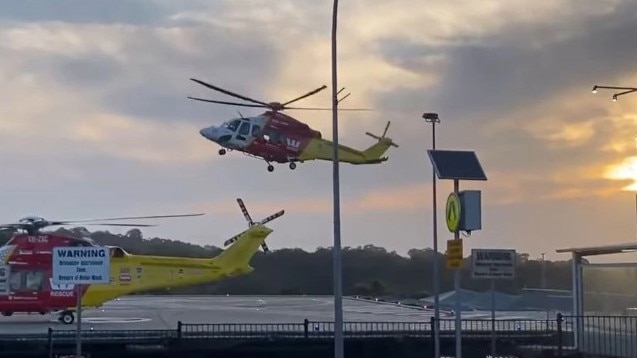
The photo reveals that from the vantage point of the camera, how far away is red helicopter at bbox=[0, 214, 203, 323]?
42781 mm

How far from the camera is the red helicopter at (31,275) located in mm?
42781

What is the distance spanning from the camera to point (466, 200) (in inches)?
770

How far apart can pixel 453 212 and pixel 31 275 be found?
2784 cm

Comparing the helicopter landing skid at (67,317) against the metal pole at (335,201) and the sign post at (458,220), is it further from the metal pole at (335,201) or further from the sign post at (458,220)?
the sign post at (458,220)

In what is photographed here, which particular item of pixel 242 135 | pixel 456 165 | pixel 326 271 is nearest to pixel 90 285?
pixel 242 135

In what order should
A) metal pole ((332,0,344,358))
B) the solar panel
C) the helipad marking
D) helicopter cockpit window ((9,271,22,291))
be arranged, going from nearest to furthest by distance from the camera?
the solar panel
metal pole ((332,0,344,358))
helicopter cockpit window ((9,271,22,291))
the helipad marking

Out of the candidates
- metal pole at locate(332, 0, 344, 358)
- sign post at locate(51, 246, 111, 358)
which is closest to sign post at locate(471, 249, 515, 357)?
metal pole at locate(332, 0, 344, 358)

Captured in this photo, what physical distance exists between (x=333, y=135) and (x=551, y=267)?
60.4 m

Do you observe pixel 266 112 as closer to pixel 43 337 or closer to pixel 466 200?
pixel 43 337

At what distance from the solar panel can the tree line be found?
57275 mm

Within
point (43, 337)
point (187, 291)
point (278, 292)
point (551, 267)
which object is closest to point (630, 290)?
point (43, 337)

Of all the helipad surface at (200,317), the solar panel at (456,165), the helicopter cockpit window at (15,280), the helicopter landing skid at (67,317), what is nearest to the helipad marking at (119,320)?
the helipad surface at (200,317)

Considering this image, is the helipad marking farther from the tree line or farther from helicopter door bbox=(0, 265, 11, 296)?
the tree line

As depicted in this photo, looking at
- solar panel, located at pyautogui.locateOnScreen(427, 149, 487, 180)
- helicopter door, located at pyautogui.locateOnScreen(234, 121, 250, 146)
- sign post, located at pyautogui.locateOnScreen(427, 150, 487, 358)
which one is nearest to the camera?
sign post, located at pyautogui.locateOnScreen(427, 150, 487, 358)
